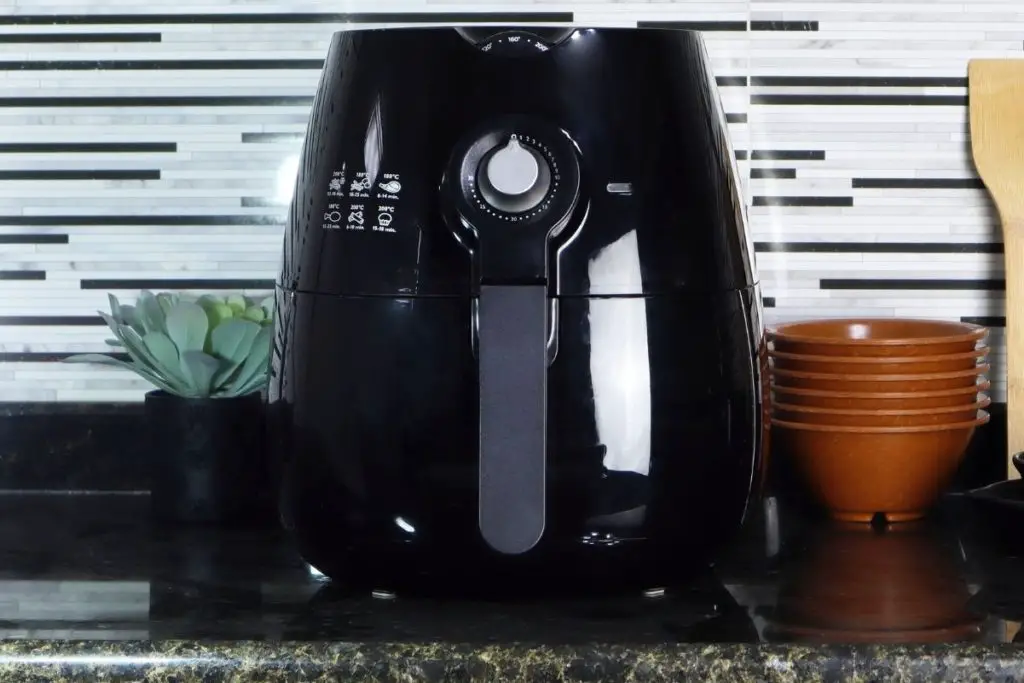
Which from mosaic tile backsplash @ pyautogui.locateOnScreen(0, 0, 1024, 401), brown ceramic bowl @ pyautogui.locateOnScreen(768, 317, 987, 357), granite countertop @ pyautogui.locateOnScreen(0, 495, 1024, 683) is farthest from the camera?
mosaic tile backsplash @ pyautogui.locateOnScreen(0, 0, 1024, 401)

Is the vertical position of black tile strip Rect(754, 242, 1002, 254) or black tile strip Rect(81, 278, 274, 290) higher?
black tile strip Rect(754, 242, 1002, 254)

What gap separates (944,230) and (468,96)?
535 millimetres

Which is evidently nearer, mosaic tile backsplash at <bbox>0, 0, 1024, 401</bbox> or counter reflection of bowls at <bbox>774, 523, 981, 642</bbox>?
counter reflection of bowls at <bbox>774, 523, 981, 642</bbox>

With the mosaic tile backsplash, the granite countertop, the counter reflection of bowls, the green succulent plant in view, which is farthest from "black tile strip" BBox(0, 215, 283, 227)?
the counter reflection of bowls

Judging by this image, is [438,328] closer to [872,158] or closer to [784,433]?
[784,433]

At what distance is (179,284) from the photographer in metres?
1.12

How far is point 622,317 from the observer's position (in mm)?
723

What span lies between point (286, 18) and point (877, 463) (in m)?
0.59

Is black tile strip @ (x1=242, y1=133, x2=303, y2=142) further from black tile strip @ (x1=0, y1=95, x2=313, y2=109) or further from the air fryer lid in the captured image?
the air fryer lid

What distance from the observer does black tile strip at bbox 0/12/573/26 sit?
1088mm

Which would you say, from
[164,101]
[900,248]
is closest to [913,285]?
[900,248]

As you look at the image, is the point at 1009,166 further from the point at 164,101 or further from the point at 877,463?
the point at 164,101

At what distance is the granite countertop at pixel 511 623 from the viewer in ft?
2.23

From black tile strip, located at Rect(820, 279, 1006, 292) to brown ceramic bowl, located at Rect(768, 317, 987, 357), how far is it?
34 mm
